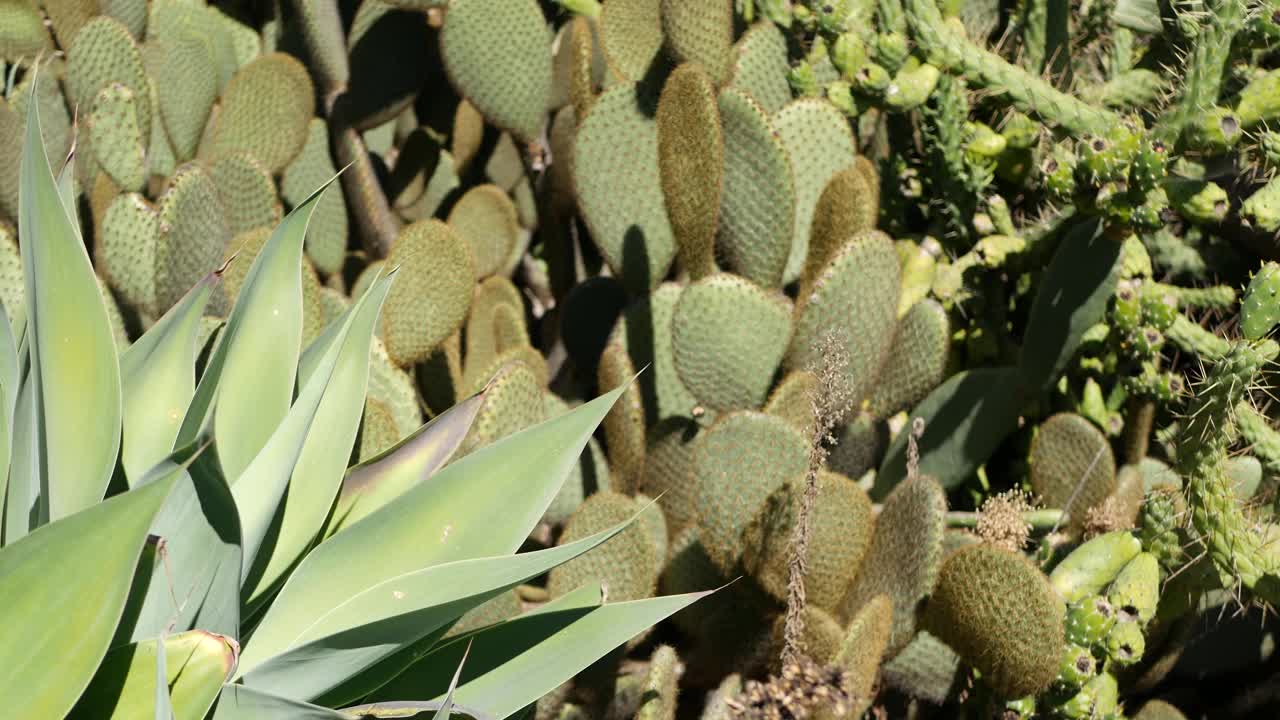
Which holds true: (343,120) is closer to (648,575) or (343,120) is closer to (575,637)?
(648,575)

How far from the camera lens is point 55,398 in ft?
4.20

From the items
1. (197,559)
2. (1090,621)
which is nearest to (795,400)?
(1090,621)

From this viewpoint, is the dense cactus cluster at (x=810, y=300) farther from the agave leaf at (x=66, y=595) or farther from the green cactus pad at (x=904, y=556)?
the agave leaf at (x=66, y=595)

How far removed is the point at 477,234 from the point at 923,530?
1622 millimetres

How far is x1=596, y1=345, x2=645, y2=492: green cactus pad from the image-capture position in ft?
8.02

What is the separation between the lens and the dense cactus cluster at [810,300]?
2090mm

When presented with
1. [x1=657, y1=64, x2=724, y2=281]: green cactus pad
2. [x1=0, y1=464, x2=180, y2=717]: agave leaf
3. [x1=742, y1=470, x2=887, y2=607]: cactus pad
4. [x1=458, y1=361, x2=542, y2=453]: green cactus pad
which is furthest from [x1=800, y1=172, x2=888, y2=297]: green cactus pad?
[x1=0, y1=464, x2=180, y2=717]: agave leaf

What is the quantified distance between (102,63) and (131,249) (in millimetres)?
526

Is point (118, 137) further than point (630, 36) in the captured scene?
No

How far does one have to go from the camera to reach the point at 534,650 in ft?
4.91

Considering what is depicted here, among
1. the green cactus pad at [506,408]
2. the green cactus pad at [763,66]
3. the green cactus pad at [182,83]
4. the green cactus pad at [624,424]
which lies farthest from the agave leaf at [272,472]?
the green cactus pad at [182,83]

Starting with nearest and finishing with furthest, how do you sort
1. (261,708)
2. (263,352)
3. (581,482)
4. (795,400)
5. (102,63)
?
(261,708)
(263,352)
(795,400)
(581,482)
(102,63)

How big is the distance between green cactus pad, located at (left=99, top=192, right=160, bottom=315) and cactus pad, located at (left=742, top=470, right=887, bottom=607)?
4.64 ft

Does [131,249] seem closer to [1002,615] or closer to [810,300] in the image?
[810,300]
